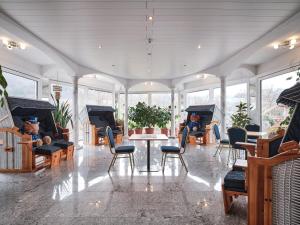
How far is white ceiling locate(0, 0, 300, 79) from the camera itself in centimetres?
316

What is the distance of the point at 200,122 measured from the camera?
8.77 metres

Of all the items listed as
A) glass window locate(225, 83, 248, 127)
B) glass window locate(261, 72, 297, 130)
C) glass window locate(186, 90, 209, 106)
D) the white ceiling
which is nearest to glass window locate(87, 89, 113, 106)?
the white ceiling

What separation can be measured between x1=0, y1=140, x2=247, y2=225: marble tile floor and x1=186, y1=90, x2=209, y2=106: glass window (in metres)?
5.76

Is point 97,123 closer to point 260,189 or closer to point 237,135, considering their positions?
point 237,135

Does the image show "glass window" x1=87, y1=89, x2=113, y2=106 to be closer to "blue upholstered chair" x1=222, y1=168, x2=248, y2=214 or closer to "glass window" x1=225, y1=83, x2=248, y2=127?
"glass window" x1=225, y1=83, x2=248, y2=127

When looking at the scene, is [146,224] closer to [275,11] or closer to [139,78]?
[275,11]

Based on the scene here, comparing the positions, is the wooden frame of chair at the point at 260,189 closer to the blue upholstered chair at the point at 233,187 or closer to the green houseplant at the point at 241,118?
the blue upholstered chair at the point at 233,187

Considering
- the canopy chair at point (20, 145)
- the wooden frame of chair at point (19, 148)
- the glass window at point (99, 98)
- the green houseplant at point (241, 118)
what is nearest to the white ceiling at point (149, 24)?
the canopy chair at point (20, 145)

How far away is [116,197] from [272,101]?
6.13 m

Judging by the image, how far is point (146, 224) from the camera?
2.34m

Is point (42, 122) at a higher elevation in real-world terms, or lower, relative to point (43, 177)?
higher

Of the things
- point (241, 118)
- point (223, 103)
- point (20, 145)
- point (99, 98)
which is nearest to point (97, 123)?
point (99, 98)

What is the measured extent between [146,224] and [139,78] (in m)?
8.12

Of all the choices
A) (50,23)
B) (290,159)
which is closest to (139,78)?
(50,23)
